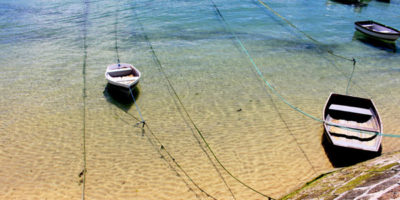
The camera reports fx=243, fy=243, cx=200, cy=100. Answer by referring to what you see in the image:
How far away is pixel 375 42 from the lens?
Result: 1022 inches

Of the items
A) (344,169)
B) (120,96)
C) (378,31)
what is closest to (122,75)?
(120,96)

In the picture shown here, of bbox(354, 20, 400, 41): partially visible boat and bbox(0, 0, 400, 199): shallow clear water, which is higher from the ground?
bbox(354, 20, 400, 41): partially visible boat

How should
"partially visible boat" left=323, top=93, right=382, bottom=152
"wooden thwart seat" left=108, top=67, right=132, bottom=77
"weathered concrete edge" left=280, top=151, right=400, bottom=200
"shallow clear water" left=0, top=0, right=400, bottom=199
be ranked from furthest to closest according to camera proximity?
"wooden thwart seat" left=108, top=67, right=132, bottom=77, "partially visible boat" left=323, top=93, right=382, bottom=152, "shallow clear water" left=0, top=0, right=400, bottom=199, "weathered concrete edge" left=280, top=151, right=400, bottom=200

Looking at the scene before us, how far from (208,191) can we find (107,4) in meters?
35.8

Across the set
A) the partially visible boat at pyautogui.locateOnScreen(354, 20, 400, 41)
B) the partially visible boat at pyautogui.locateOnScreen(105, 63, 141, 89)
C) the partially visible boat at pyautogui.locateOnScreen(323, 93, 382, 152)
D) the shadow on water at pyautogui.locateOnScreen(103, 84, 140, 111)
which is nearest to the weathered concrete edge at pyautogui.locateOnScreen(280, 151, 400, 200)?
the partially visible boat at pyautogui.locateOnScreen(323, 93, 382, 152)

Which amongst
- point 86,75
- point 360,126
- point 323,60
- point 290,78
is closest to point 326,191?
point 360,126

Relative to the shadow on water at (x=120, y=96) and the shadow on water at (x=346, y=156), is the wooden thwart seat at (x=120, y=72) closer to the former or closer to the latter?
the shadow on water at (x=120, y=96)

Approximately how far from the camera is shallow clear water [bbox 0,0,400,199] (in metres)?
11.0

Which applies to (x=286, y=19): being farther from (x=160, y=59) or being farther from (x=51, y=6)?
(x=51, y=6)

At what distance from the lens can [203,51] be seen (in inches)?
917

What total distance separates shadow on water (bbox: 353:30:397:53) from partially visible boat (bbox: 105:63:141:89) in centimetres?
2412

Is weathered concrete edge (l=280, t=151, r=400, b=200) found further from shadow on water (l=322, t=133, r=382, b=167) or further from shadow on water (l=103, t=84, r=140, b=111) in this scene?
shadow on water (l=103, t=84, r=140, b=111)

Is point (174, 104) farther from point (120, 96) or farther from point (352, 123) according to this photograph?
point (352, 123)

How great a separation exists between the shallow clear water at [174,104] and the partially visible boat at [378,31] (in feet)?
3.35
